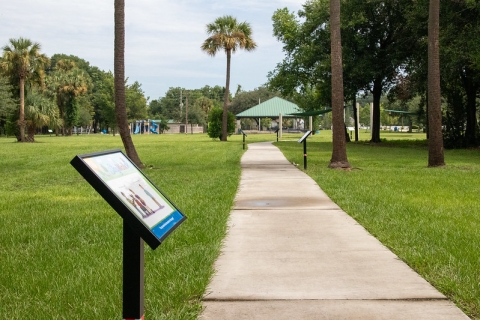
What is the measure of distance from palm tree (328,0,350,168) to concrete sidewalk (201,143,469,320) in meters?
9.07

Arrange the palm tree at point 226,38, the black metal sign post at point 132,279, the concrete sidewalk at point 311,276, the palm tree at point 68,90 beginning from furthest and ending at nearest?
1. the palm tree at point 68,90
2. the palm tree at point 226,38
3. the concrete sidewalk at point 311,276
4. the black metal sign post at point 132,279

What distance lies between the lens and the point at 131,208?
3.12 metres

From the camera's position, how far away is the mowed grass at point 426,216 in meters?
5.44

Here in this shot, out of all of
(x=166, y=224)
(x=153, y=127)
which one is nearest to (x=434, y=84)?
(x=166, y=224)

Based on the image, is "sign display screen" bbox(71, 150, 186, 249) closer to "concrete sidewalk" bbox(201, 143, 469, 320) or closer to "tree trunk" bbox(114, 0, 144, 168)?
"concrete sidewalk" bbox(201, 143, 469, 320)

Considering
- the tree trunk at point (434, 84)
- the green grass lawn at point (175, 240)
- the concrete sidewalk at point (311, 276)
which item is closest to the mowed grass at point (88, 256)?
the green grass lawn at point (175, 240)

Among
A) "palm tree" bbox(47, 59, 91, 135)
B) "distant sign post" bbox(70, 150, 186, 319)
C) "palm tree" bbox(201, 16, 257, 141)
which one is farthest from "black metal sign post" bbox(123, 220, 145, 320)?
"palm tree" bbox(47, 59, 91, 135)

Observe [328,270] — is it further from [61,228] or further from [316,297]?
[61,228]

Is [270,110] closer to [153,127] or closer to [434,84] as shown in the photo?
[434,84]

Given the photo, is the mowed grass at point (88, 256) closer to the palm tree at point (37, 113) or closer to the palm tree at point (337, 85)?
the palm tree at point (337, 85)

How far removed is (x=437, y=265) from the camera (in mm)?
5742

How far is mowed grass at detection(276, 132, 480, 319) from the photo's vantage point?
5.44m

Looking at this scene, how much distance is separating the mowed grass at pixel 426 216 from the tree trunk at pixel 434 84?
1789 millimetres

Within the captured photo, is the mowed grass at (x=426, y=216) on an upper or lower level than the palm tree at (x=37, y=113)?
lower
